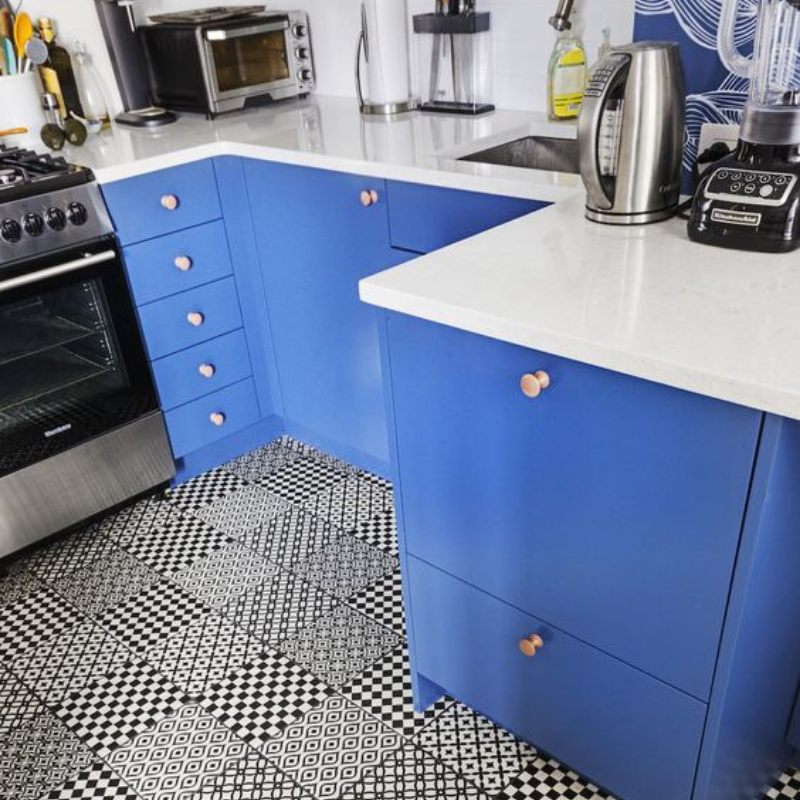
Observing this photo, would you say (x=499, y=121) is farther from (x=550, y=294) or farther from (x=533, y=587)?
(x=533, y=587)

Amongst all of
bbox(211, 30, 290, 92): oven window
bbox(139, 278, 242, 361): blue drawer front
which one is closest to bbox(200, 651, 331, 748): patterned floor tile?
bbox(139, 278, 242, 361): blue drawer front

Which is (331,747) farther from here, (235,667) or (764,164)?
(764,164)

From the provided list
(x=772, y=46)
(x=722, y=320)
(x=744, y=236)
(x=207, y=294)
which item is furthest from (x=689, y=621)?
(x=207, y=294)

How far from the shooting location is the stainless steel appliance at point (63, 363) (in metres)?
2.02

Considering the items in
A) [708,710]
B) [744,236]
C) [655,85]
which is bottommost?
[708,710]

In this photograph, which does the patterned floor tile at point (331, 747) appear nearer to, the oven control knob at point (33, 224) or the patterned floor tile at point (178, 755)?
the patterned floor tile at point (178, 755)

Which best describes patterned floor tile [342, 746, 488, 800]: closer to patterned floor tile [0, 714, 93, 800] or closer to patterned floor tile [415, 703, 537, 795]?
patterned floor tile [415, 703, 537, 795]

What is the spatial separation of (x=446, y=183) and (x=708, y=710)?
1.15m

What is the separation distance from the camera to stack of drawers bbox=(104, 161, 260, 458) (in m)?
2.21

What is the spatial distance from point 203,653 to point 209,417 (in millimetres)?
801

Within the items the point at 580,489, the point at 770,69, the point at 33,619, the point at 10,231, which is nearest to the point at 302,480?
the point at 33,619

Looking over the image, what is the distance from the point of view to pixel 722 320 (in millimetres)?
1059

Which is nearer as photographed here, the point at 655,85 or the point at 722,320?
the point at 722,320

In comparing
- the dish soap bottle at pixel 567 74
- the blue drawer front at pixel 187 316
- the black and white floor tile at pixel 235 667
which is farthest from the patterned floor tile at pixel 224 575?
the dish soap bottle at pixel 567 74
